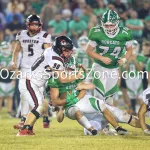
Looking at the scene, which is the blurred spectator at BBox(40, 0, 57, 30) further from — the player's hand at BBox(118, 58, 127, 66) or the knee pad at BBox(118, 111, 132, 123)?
the knee pad at BBox(118, 111, 132, 123)

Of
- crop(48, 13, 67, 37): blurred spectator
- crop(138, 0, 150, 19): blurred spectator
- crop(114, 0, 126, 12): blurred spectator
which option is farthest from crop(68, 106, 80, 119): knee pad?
crop(138, 0, 150, 19): blurred spectator

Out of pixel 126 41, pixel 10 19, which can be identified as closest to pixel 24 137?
pixel 126 41

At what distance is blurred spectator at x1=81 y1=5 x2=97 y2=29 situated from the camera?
20734 mm

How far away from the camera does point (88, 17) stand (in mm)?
21141

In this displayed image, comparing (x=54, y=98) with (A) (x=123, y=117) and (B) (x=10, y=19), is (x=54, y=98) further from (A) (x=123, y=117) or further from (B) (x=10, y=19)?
(B) (x=10, y=19)

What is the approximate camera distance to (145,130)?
39.2 ft

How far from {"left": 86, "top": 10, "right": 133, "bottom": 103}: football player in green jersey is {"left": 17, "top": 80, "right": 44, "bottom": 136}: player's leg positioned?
3.41ft

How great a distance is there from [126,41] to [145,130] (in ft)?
5.55

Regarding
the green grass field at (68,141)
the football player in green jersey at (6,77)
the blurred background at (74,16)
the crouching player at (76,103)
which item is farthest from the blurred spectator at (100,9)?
the crouching player at (76,103)

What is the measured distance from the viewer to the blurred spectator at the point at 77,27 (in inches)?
808

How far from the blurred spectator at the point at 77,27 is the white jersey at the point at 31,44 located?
6952 millimetres

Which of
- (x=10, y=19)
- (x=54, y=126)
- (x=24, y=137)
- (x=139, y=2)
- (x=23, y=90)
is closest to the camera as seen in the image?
(x=24, y=137)

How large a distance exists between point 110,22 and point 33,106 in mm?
1798

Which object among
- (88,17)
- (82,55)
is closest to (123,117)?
(82,55)
